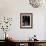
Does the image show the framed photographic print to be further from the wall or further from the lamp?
the lamp

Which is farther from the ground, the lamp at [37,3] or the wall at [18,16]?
the lamp at [37,3]

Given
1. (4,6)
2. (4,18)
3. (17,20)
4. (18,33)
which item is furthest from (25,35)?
(4,6)

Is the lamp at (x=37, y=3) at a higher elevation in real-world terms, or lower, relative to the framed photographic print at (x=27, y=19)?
higher

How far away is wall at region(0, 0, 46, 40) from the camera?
452cm

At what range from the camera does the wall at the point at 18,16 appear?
4523mm

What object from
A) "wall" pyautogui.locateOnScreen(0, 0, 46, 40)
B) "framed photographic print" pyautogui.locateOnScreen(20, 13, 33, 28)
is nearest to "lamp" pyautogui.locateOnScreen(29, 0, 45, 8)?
"wall" pyautogui.locateOnScreen(0, 0, 46, 40)

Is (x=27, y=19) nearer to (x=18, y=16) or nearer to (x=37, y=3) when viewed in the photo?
(x=18, y=16)

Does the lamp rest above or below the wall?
above

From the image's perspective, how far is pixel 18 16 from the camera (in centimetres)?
454

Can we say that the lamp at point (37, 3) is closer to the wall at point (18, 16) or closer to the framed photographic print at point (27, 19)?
the wall at point (18, 16)

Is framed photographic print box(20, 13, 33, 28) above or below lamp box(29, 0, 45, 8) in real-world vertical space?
below

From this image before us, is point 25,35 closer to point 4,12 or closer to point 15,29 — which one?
point 15,29

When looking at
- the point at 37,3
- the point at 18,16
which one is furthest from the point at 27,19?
the point at 37,3

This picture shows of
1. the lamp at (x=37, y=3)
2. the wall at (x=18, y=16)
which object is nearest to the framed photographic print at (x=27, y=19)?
the wall at (x=18, y=16)
